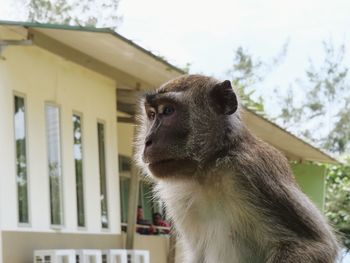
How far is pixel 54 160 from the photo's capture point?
12883 millimetres

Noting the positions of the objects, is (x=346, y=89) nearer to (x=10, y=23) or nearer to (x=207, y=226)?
(x=10, y=23)

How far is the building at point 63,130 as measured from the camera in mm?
11352

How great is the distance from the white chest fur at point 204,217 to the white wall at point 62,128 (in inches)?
252

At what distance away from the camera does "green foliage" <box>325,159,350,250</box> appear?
25.7 m

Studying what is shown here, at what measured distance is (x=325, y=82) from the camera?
48844mm

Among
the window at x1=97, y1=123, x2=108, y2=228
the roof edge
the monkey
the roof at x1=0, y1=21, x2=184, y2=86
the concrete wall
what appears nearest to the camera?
the monkey

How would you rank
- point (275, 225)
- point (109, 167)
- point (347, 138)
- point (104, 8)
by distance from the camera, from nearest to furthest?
point (275, 225) < point (109, 167) < point (104, 8) < point (347, 138)

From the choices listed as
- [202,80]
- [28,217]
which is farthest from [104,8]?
Result: [202,80]

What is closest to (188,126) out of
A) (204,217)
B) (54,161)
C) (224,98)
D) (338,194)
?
(224,98)

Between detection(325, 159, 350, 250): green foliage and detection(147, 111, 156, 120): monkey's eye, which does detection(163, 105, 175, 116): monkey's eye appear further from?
detection(325, 159, 350, 250): green foliage

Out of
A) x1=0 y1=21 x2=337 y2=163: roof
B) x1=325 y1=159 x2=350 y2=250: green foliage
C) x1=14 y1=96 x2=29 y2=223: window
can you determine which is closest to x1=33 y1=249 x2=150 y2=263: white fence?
x1=14 y1=96 x2=29 y2=223: window

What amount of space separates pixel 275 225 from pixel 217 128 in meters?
0.61

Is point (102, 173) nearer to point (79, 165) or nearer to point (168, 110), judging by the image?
point (79, 165)

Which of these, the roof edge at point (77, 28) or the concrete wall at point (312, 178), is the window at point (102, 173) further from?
the concrete wall at point (312, 178)
